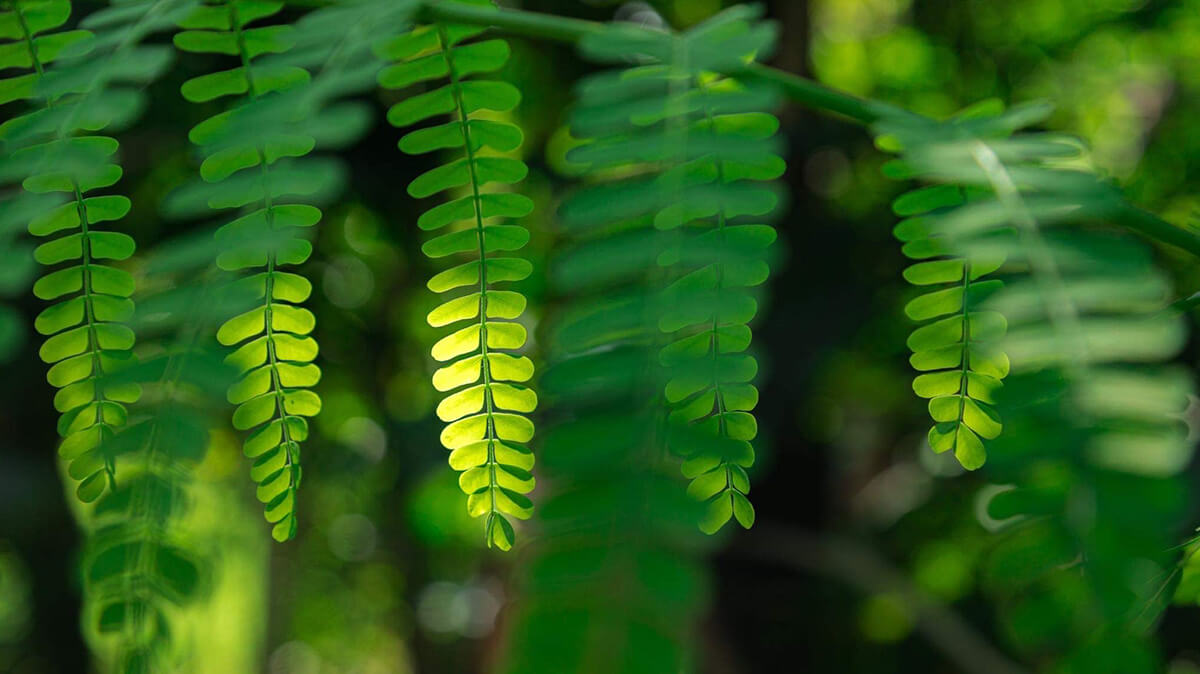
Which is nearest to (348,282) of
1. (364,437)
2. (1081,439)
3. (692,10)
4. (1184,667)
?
(364,437)

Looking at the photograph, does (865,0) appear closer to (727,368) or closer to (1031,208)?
(1031,208)

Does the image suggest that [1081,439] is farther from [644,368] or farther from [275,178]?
[275,178]

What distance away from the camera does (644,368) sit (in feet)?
1.26

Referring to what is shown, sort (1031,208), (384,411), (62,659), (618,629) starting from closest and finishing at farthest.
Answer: (618,629) < (1031,208) < (384,411) < (62,659)

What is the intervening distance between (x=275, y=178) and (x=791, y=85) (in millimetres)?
362

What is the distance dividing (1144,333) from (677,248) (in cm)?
20

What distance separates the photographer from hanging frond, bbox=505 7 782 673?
335mm

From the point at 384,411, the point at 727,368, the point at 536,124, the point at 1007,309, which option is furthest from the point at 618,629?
the point at 384,411

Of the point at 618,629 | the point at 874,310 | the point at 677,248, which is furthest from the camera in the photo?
the point at 874,310

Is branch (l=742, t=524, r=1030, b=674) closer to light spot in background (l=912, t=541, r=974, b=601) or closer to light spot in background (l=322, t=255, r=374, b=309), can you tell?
light spot in background (l=912, t=541, r=974, b=601)

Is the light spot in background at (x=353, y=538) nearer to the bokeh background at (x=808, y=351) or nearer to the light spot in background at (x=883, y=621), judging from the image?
the bokeh background at (x=808, y=351)

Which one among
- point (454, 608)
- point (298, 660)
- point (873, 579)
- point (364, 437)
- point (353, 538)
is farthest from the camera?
point (298, 660)

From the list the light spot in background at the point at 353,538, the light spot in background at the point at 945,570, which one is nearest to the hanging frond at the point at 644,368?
the light spot in background at the point at 945,570

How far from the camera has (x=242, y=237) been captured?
0.47 metres
